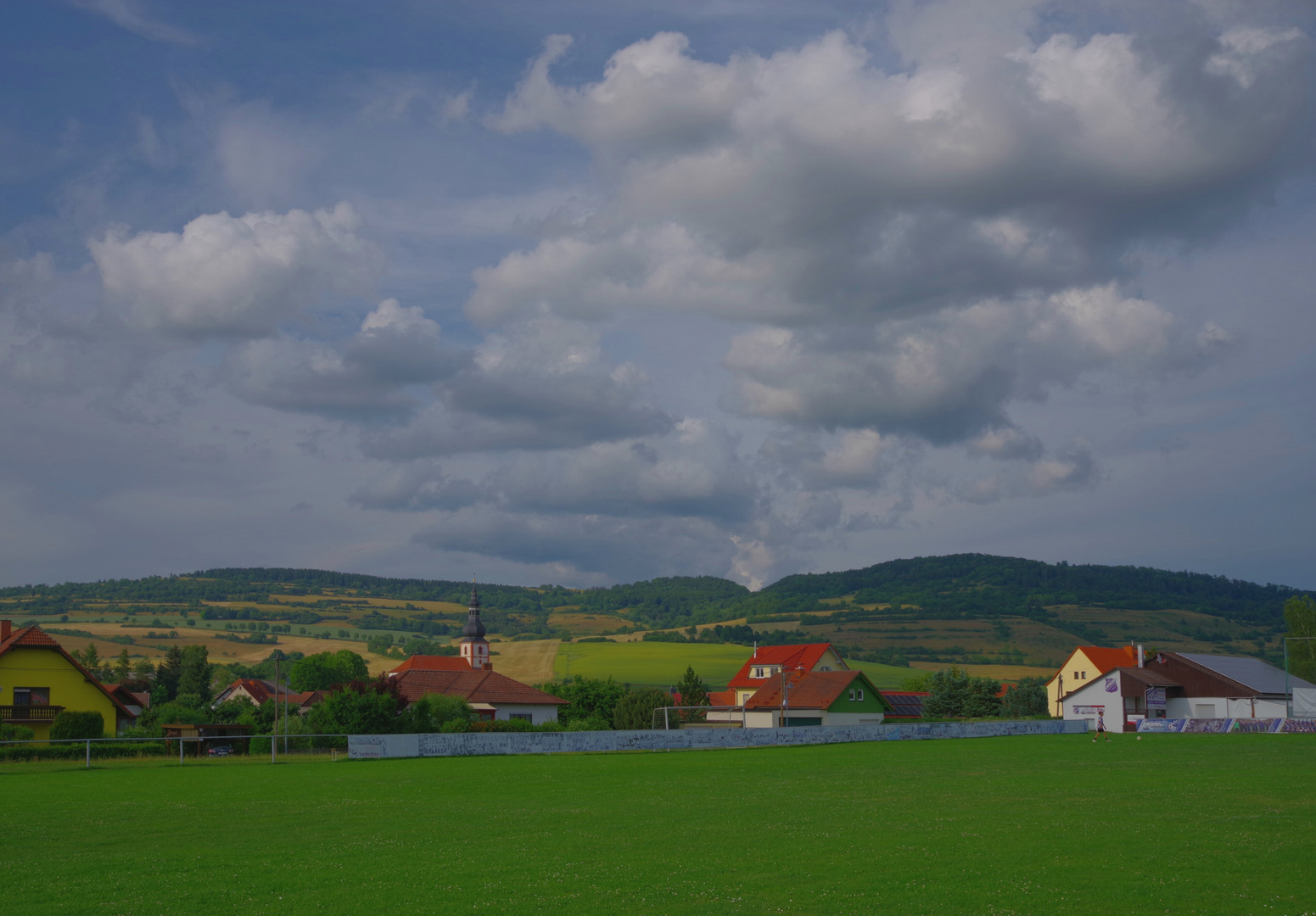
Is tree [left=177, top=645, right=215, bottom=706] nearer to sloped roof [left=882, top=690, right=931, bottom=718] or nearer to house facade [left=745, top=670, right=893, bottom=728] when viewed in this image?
house facade [left=745, top=670, right=893, bottom=728]

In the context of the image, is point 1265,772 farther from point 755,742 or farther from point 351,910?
point 755,742

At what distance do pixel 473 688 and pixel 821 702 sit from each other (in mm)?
33746

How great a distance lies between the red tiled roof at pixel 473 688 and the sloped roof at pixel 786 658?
78.9 feet

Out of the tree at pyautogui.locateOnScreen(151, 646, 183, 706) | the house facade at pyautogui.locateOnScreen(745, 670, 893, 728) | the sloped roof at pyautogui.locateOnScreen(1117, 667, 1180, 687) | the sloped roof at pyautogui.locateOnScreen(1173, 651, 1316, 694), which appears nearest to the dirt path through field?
the tree at pyautogui.locateOnScreen(151, 646, 183, 706)

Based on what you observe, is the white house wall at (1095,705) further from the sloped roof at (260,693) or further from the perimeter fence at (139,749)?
the sloped roof at (260,693)

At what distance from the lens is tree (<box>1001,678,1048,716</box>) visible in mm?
92438

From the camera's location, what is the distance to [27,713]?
57.9 m

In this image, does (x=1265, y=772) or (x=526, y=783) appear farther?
(x=526, y=783)

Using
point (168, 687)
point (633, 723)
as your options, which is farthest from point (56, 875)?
point (168, 687)

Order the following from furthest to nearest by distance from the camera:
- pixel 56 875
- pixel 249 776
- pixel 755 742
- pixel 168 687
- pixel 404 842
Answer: pixel 168 687
pixel 755 742
pixel 249 776
pixel 404 842
pixel 56 875

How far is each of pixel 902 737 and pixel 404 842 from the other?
164ft

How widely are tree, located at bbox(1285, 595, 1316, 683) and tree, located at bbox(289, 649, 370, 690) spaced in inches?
4224

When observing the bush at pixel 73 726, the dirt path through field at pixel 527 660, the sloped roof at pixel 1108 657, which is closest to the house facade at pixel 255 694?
the dirt path through field at pixel 527 660

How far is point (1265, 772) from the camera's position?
2881 cm
